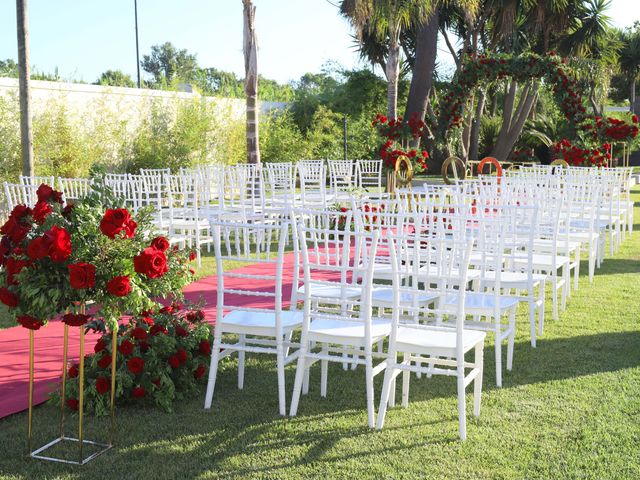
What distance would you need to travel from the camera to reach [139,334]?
4160 millimetres

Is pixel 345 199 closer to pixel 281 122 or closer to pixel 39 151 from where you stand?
pixel 39 151

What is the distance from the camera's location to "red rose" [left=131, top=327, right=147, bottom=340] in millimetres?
4156

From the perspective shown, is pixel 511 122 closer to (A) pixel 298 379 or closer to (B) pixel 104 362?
(A) pixel 298 379

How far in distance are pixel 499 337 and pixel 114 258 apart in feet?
7.10

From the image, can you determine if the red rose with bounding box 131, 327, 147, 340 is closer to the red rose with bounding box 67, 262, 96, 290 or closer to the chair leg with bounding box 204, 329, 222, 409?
the chair leg with bounding box 204, 329, 222, 409

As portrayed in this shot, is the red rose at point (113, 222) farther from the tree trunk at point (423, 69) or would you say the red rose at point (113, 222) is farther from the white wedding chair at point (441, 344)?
the tree trunk at point (423, 69)

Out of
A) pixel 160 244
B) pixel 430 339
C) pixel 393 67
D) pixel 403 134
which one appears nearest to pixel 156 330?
pixel 160 244

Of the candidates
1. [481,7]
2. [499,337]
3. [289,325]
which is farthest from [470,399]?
[481,7]

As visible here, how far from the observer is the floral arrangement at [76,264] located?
315cm

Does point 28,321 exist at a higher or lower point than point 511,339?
higher

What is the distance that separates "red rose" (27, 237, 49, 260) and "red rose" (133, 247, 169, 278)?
1.10 feet

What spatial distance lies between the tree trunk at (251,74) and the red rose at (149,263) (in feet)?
35.6

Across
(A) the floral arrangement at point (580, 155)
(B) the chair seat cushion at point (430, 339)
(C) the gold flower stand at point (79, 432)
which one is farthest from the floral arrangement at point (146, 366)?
(A) the floral arrangement at point (580, 155)

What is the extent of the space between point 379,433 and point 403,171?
29.6 feet
